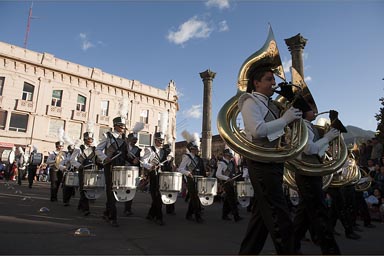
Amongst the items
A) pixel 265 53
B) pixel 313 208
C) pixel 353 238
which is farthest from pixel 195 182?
pixel 265 53

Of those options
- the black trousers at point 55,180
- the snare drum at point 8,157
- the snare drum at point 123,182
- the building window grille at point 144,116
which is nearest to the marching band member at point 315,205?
the snare drum at point 123,182

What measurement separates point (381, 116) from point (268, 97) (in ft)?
62.7

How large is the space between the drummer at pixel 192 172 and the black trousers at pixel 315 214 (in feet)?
12.8

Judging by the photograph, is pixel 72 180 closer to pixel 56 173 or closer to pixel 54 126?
pixel 56 173

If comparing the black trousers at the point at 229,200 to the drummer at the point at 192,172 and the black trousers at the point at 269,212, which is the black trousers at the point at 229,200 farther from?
the black trousers at the point at 269,212

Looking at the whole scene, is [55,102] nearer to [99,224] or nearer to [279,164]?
[99,224]

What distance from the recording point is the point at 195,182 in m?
7.84

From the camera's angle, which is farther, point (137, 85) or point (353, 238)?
point (137, 85)

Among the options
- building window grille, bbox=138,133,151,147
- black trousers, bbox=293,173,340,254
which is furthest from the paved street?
building window grille, bbox=138,133,151,147

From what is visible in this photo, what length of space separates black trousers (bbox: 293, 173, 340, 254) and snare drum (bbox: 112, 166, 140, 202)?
11.4 ft

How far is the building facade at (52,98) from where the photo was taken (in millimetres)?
27906

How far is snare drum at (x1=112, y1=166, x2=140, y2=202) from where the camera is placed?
6.06 metres

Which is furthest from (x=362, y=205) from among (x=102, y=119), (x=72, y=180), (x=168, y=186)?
(x=102, y=119)

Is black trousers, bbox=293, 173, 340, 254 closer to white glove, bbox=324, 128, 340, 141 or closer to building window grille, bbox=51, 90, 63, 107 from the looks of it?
white glove, bbox=324, 128, 340, 141
